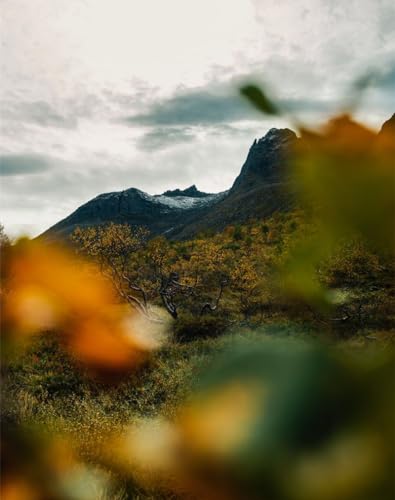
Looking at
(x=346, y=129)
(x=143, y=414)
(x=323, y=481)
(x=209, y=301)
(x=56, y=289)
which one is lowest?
(x=143, y=414)

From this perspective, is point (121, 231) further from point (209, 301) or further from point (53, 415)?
point (53, 415)

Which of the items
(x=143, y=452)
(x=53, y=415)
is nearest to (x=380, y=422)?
(x=143, y=452)

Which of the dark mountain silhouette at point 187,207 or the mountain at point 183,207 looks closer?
the dark mountain silhouette at point 187,207

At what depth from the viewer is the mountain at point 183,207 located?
5194 cm

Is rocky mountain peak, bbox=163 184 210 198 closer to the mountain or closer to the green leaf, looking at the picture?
the mountain

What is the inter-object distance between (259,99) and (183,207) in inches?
3456

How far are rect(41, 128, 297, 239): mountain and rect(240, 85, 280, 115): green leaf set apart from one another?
4626 centimetres

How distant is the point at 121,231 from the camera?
15.9 metres

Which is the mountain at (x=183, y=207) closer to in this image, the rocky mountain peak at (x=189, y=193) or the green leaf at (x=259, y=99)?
the rocky mountain peak at (x=189, y=193)

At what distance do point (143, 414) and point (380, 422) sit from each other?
286 inches

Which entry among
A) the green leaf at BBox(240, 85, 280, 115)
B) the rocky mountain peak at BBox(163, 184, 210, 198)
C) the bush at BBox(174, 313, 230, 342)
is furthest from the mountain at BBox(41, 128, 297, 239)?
the green leaf at BBox(240, 85, 280, 115)

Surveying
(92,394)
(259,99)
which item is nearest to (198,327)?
(92,394)

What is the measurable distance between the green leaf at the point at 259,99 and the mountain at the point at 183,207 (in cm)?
4626

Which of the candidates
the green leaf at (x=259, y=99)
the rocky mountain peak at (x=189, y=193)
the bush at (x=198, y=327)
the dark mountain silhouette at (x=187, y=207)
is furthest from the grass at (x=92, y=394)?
the rocky mountain peak at (x=189, y=193)
